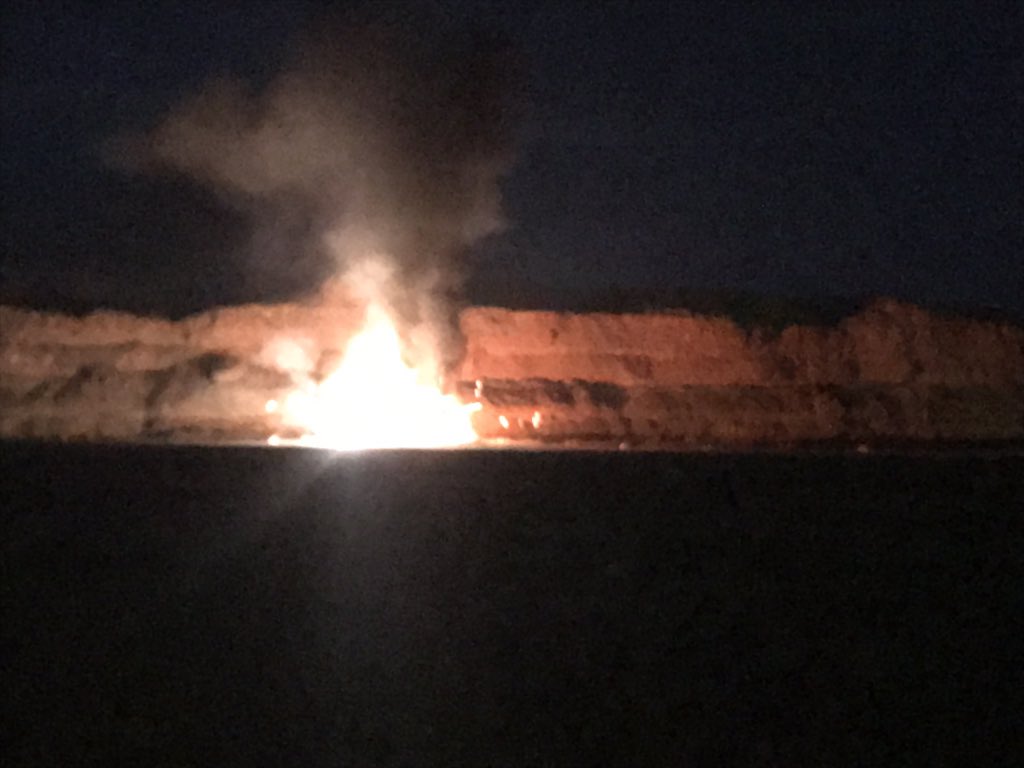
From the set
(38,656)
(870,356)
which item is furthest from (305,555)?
(870,356)

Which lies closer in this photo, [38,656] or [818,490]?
[38,656]

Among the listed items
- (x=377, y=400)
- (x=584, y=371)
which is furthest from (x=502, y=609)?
(x=584, y=371)

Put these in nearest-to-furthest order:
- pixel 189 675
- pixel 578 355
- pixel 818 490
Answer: pixel 189 675 → pixel 818 490 → pixel 578 355

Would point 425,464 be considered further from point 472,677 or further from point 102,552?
point 102,552

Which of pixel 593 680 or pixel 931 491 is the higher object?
pixel 931 491

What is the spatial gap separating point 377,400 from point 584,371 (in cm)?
210

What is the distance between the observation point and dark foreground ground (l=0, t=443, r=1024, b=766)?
2.35m

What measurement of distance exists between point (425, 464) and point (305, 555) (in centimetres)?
31

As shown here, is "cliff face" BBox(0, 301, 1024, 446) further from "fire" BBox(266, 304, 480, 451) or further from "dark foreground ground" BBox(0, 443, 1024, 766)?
"dark foreground ground" BBox(0, 443, 1024, 766)

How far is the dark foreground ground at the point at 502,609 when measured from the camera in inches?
92.7

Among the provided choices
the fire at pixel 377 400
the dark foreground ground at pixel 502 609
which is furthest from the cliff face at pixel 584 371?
the dark foreground ground at pixel 502 609

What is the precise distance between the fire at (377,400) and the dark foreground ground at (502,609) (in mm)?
5370

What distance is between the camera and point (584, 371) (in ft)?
32.3

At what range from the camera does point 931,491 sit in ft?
8.39
